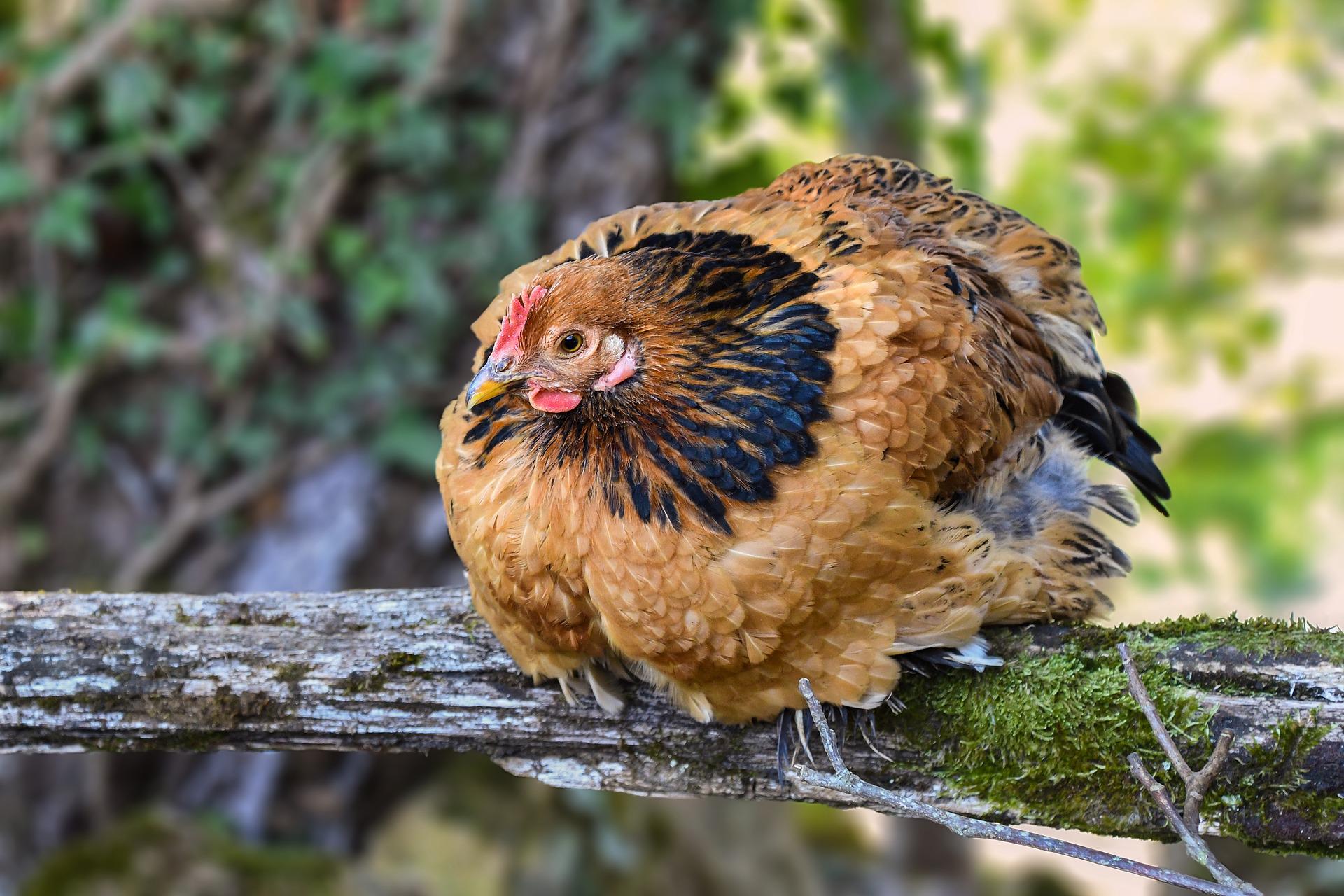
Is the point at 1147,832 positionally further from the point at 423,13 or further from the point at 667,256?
the point at 423,13

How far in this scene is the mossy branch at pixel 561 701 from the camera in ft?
7.47

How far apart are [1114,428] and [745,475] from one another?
123 cm

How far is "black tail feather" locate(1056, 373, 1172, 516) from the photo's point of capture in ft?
9.70

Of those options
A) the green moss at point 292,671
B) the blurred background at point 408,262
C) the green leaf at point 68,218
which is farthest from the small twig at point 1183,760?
the green leaf at point 68,218

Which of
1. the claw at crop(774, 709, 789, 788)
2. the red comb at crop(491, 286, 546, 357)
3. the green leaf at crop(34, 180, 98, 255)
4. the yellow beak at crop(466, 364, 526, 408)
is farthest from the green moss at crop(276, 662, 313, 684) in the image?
the green leaf at crop(34, 180, 98, 255)

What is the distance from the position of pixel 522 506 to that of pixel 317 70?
3692 millimetres

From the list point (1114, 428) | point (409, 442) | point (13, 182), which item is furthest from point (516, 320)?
point (13, 182)

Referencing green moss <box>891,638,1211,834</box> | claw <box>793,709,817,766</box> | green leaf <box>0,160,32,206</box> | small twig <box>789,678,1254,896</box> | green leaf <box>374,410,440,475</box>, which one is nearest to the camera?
small twig <box>789,678,1254,896</box>

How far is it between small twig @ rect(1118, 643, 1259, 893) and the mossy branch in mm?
209

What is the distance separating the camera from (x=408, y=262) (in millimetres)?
5344

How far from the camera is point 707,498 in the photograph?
7.55ft

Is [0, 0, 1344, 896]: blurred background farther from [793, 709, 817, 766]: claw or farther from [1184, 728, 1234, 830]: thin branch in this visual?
[1184, 728, 1234, 830]: thin branch

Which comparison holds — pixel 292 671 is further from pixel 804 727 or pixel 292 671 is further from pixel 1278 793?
pixel 1278 793

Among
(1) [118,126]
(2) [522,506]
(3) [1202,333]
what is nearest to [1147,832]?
(2) [522,506]
